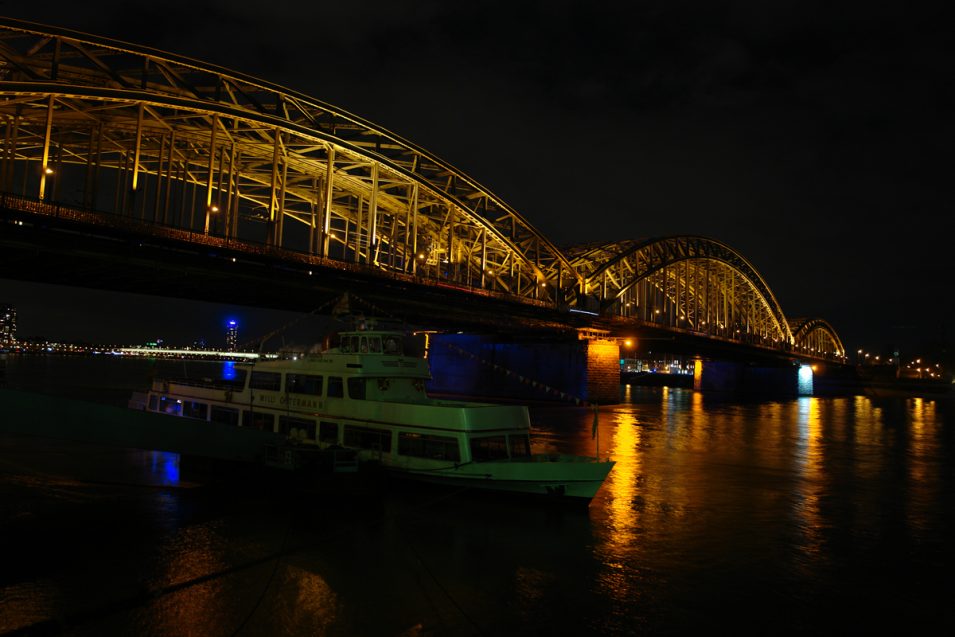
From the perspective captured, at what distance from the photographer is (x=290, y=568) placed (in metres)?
14.9

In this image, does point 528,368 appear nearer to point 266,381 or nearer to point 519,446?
point 266,381

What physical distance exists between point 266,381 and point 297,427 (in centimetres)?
295

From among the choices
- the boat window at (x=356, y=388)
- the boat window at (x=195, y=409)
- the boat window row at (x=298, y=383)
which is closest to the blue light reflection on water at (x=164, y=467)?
the boat window at (x=195, y=409)

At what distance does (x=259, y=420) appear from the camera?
26.9 meters

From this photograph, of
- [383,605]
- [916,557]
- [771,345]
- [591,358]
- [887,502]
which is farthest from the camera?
[771,345]

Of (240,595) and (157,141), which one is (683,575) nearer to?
(240,595)

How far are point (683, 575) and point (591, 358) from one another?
63909 mm

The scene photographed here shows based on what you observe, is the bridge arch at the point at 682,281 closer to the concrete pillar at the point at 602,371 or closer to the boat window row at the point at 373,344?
the concrete pillar at the point at 602,371

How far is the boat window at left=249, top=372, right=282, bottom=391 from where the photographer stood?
87.6ft

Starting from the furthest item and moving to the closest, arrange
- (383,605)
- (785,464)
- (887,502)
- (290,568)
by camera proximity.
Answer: (785,464) < (887,502) < (290,568) < (383,605)

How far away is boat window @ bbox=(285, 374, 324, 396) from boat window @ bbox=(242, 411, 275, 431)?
4.98 feet

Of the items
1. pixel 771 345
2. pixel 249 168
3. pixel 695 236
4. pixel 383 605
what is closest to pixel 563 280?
pixel 695 236

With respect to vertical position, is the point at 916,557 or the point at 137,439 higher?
the point at 137,439

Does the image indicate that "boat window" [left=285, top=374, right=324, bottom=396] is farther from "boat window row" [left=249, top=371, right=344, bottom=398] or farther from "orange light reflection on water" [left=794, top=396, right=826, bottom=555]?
"orange light reflection on water" [left=794, top=396, right=826, bottom=555]
